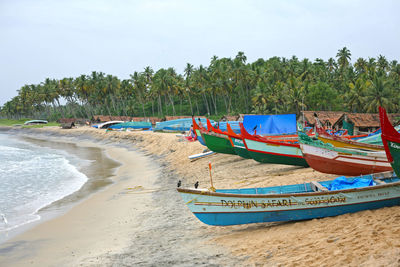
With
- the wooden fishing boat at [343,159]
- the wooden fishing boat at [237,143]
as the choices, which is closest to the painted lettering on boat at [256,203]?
the wooden fishing boat at [343,159]

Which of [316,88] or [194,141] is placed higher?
[316,88]

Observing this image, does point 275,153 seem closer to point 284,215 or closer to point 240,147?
point 240,147

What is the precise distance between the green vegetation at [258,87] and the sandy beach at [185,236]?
123ft

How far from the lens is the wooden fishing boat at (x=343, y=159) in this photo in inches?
518

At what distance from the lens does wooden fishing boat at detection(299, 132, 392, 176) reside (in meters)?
13.1

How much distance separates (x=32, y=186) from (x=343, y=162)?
57.2 feet

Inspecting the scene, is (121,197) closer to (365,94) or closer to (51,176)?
(51,176)

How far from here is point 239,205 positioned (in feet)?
32.1

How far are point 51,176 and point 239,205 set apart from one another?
62.2 ft

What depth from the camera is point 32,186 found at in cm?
2175

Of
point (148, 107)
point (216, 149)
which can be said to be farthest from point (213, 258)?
point (148, 107)

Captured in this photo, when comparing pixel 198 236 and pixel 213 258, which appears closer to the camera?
pixel 213 258

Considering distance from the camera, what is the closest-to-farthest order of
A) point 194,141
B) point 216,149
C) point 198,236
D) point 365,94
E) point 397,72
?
point 198,236 → point 216,149 → point 194,141 → point 365,94 → point 397,72

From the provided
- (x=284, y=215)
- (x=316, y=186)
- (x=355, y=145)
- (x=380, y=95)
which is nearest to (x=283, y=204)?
(x=284, y=215)
